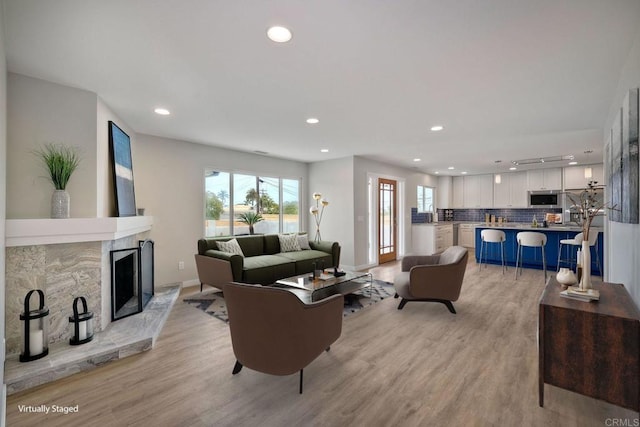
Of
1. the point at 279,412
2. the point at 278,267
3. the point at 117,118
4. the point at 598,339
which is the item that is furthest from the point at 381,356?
the point at 117,118

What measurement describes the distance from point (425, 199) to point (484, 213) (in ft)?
6.86

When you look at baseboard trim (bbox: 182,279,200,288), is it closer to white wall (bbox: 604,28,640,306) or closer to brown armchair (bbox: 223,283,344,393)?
brown armchair (bbox: 223,283,344,393)

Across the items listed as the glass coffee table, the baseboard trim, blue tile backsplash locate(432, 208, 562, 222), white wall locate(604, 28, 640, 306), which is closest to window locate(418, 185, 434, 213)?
blue tile backsplash locate(432, 208, 562, 222)

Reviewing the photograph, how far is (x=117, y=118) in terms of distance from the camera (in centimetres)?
356

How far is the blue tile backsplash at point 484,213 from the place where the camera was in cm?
839

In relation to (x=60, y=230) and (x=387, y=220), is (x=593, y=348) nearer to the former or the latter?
(x=60, y=230)

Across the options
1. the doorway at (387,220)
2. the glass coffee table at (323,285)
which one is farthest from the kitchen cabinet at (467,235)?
the glass coffee table at (323,285)

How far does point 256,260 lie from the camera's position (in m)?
4.59

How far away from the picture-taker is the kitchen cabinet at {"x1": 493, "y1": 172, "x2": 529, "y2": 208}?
8.19 m

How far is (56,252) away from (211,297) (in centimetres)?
209

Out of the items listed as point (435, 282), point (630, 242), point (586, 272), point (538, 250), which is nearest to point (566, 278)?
point (586, 272)

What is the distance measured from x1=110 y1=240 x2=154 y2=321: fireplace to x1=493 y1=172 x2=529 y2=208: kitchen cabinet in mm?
9090

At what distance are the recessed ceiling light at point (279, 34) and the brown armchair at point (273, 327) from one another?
5.48 feet

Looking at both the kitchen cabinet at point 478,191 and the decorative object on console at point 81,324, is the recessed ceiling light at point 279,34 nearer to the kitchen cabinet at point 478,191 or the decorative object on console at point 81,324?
the decorative object on console at point 81,324
